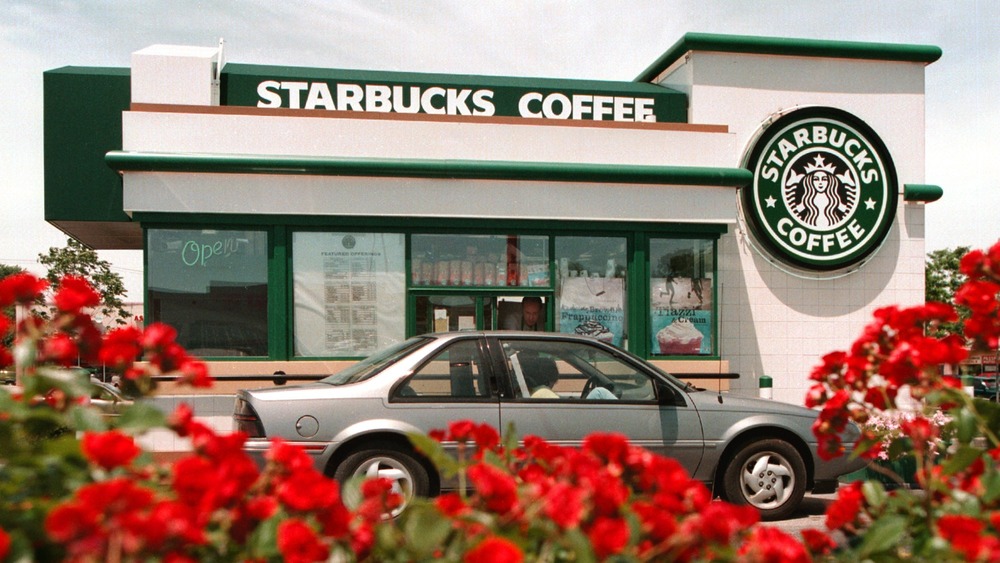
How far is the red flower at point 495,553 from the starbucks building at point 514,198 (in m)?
9.43

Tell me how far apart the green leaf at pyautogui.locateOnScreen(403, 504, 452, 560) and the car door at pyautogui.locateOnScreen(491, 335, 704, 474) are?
15.6 feet

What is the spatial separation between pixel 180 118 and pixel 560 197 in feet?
16.4

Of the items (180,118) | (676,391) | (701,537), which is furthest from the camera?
(180,118)

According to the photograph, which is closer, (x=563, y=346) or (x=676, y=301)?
(x=563, y=346)

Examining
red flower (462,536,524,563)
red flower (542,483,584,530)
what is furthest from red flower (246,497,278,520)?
red flower (542,483,584,530)

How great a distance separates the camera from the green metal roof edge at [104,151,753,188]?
10.6 meters

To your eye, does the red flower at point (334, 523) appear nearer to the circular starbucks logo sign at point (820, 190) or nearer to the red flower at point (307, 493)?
the red flower at point (307, 493)

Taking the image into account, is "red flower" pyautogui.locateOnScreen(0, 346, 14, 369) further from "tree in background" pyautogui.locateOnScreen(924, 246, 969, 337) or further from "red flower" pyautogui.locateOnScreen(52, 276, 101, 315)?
"tree in background" pyautogui.locateOnScreen(924, 246, 969, 337)

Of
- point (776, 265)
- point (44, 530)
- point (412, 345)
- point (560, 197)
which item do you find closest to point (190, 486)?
point (44, 530)

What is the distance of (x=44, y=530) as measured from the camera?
1.75 meters

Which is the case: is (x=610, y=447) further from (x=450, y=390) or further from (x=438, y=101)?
(x=438, y=101)

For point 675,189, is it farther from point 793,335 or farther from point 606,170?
point 793,335

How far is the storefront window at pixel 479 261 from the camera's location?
1133 cm

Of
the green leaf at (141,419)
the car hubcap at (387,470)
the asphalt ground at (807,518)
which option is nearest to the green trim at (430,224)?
the asphalt ground at (807,518)
